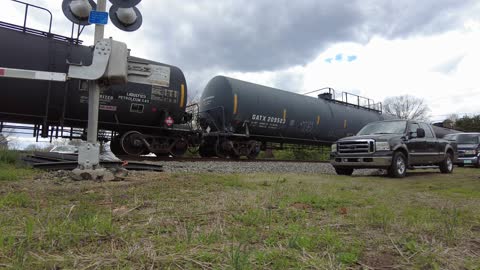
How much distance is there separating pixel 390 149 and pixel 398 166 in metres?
0.61

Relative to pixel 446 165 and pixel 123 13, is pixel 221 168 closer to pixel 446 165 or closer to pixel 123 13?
pixel 123 13

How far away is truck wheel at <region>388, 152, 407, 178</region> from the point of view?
943 centimetres

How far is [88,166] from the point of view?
5.33 metres

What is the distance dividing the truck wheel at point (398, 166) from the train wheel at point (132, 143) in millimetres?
7927

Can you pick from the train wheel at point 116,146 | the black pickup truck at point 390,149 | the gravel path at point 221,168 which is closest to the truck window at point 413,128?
the black pickup truck at point 390,149

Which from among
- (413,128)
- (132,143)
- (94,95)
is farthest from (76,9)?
(413,128)

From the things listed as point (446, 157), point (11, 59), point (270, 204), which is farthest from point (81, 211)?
point (446, 157)

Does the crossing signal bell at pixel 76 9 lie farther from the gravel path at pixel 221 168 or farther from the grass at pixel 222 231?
the gravel path at pixel 221 168

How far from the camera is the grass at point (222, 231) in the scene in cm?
202

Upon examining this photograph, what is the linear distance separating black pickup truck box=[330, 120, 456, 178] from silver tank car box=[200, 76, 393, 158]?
511cm

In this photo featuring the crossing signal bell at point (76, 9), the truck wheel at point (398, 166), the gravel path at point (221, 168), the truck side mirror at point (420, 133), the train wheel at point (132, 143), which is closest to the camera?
the crossing signal bell at point (76, 9)

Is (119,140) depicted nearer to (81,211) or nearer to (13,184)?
(13,184)

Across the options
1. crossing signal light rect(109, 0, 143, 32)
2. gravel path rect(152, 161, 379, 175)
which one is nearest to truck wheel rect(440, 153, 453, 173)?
gravel path rect(152, 161, 379, 175)

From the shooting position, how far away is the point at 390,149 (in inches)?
372
